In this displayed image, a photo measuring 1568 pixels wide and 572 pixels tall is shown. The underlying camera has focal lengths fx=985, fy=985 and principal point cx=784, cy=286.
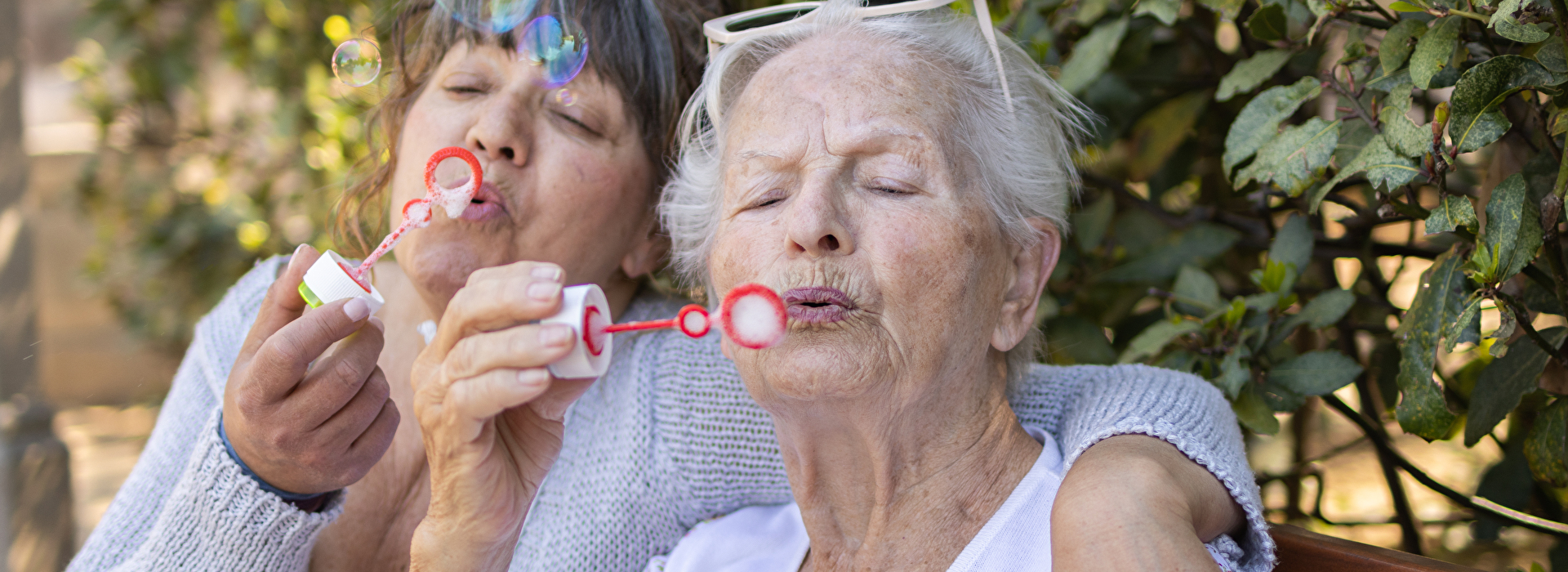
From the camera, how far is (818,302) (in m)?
1.40

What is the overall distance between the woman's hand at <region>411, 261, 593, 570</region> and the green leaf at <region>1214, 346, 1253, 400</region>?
1.17m

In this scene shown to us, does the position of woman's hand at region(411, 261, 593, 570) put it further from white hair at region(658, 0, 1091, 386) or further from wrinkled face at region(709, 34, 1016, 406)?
white hair at region(658, 0, 1091, 386)

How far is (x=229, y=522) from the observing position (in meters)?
1.60

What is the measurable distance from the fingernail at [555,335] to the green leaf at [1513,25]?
1.21m

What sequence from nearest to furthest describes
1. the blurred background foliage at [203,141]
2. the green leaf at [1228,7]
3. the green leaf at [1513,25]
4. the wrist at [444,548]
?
the green leaf at [1513,25], the wrist at [444,548], the green leaf at [1228,7], the blurred background foliage at [203,141]

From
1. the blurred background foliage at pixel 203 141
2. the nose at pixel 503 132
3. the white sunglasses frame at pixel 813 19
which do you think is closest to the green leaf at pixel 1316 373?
the white sunglasses frame at pixel 813 19

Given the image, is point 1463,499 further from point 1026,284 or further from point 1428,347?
point 1026,284

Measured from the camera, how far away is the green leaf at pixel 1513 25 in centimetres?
123

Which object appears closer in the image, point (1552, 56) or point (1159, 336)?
point (1552, 56)

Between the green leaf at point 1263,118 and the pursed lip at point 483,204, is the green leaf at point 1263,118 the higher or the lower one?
the lower one

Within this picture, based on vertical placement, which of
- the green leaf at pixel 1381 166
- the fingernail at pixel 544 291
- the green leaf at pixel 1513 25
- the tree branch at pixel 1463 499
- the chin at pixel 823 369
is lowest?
the tree branch at pixel 1463 499

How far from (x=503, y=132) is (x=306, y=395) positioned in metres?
0.59

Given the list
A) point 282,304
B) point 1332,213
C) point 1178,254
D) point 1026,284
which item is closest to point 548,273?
point 282,304

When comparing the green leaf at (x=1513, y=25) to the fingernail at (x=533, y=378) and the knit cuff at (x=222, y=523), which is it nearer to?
the fingernail at (x=533, y=378)
